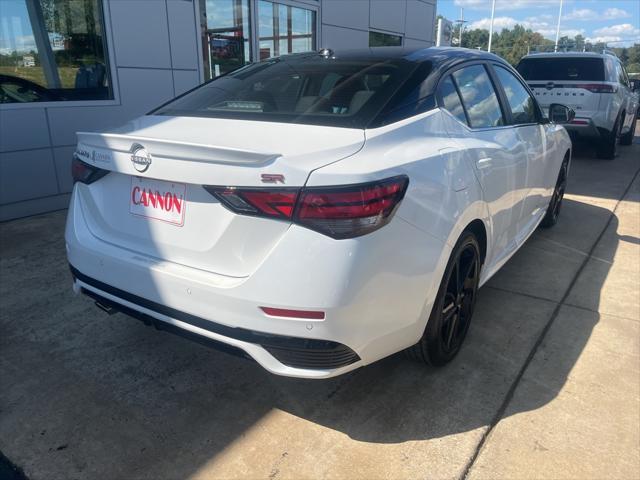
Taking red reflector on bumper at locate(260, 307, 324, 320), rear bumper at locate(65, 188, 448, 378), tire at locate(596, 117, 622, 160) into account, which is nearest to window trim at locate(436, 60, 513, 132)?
rear bumper at locate(65, 188, 448, 378)

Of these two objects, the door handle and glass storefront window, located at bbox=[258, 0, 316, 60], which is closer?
the door handle

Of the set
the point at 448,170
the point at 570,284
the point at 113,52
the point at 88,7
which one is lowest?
the point at 570,284

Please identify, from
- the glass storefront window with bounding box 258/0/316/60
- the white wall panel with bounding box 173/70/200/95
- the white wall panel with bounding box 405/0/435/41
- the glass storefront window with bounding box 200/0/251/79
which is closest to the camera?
the white wall panel with bounding box 173/70/200/95

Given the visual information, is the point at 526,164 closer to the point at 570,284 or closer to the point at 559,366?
the point at 570,284

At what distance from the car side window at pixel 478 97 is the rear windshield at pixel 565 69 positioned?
22.9 feet

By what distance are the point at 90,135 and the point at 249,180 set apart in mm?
973

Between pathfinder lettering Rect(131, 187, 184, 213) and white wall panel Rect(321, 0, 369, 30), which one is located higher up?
white wall panel Rect(321, 0, 369, 30)

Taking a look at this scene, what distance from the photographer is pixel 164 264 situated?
7.02 feet

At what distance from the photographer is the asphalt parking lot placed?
2.19 metres

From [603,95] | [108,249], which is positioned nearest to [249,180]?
[108,249]

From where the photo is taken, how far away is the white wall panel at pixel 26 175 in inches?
214

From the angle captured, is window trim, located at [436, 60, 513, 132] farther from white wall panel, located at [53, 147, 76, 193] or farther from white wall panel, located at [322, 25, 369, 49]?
white wall panel, located at [322, 25, 369, 49]

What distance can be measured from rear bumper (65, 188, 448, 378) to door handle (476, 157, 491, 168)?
2.09ft

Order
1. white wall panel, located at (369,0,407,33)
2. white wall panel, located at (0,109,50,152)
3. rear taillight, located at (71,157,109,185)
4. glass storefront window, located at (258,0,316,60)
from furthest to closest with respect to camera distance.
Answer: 1. white wall panel, located at (369,0,407,33)
2. glass storefront window, located at (258,0,316,60)
3. white wall panel, located at (0,109,50,152)
4. rear taillight, located at (71,157,109,185)
